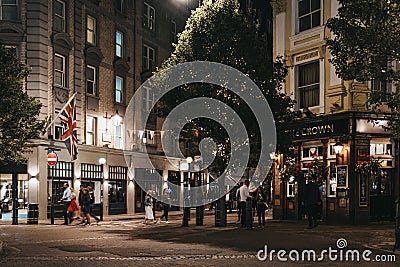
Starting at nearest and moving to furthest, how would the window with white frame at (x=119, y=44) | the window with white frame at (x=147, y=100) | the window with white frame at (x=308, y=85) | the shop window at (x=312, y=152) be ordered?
the shop window at (x=312, y=152), the window with white frame at (x=308, y=85), the window with white frame at (x=119, y=44), the window with white frame at (x=147, y=100)

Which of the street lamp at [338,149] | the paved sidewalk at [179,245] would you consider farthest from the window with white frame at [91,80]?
the street lamp at [338,149]

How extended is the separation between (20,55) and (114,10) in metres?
9.69

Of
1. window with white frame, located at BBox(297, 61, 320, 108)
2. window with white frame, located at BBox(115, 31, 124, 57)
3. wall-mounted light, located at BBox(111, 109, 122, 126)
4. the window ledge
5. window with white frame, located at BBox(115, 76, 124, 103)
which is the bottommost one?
wall-mounted light, located at BBox(111, 109, 122, 126)

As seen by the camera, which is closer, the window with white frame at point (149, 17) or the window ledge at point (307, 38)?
the window ledge at point (307, 38)

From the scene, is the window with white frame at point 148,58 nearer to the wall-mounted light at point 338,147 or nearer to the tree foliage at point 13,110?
the tree foliage at point 13,110

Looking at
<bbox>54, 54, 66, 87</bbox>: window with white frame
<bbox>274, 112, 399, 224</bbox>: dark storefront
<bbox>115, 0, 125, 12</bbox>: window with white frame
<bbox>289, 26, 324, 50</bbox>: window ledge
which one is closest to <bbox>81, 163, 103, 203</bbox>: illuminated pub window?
<bbox>54, 54, 66, 87</bbox>: window with white frame

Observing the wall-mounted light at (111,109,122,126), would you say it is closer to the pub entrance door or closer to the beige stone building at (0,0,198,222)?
the beige stone building at (0,0,198,222)

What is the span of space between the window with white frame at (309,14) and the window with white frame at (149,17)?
1814 cm

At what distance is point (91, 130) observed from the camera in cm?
3784

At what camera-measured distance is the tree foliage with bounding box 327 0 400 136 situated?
17.0m

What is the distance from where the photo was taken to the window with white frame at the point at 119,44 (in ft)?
135

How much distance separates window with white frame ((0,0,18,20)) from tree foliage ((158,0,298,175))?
1025 centimetres

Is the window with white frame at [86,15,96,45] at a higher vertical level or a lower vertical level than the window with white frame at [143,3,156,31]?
lower

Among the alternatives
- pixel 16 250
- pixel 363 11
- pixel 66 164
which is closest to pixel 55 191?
pixel 66 164
